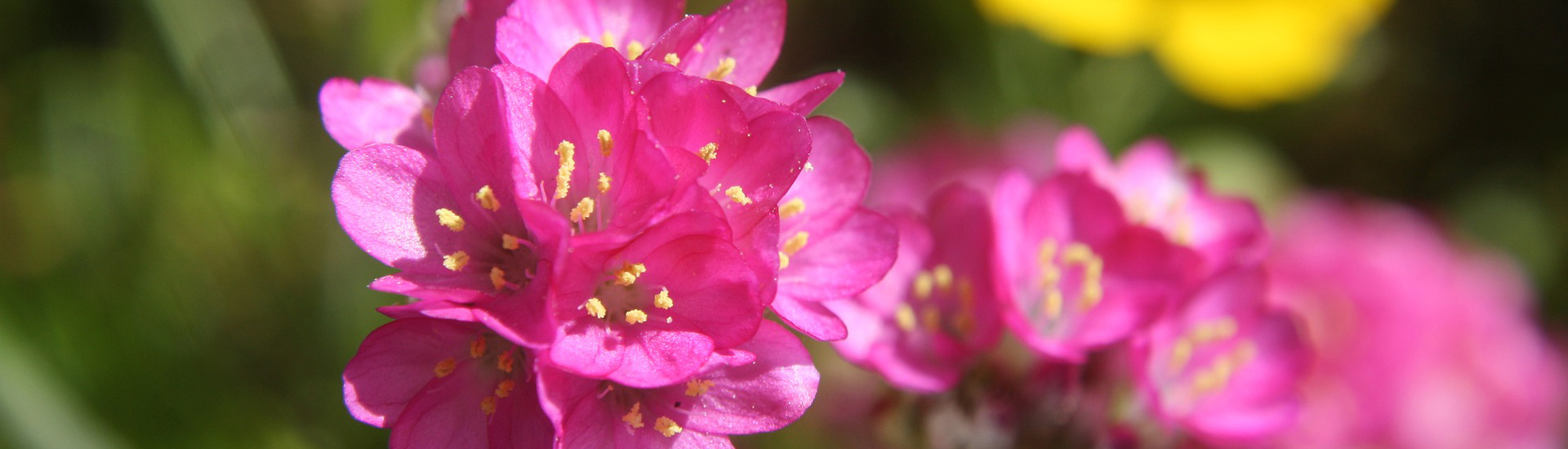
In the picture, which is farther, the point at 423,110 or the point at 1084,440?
the point at 1084,440

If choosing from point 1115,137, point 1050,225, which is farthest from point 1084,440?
point 1115,137

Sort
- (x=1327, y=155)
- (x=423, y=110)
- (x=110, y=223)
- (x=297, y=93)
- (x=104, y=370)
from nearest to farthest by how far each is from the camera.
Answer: (x=423, y=110) < (x=104, y=370) < (x=110, y=223) < (x=297, y=93) < (x=1327, y=155)

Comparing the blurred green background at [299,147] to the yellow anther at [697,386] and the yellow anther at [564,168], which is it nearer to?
the yellow anther at [564,168]

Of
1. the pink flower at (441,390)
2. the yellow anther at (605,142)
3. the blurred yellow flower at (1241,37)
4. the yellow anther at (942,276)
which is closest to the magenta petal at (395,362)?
the pink flower at (441,390)

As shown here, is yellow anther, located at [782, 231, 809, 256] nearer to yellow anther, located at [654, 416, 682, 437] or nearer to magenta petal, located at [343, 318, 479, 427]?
yellow anther, located at [654, 416, 682, 437]

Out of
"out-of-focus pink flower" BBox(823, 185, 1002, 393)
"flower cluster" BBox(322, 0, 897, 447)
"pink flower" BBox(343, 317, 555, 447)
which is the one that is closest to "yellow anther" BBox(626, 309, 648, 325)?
"flower cluster" BBox(322, 0, 897, 447)

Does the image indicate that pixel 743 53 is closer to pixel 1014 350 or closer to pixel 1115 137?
pixel 1014 350

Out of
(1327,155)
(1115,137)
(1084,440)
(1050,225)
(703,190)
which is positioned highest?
(703,190)

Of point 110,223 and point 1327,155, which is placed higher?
point 110,223

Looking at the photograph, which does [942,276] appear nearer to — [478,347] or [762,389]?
[762,389]
